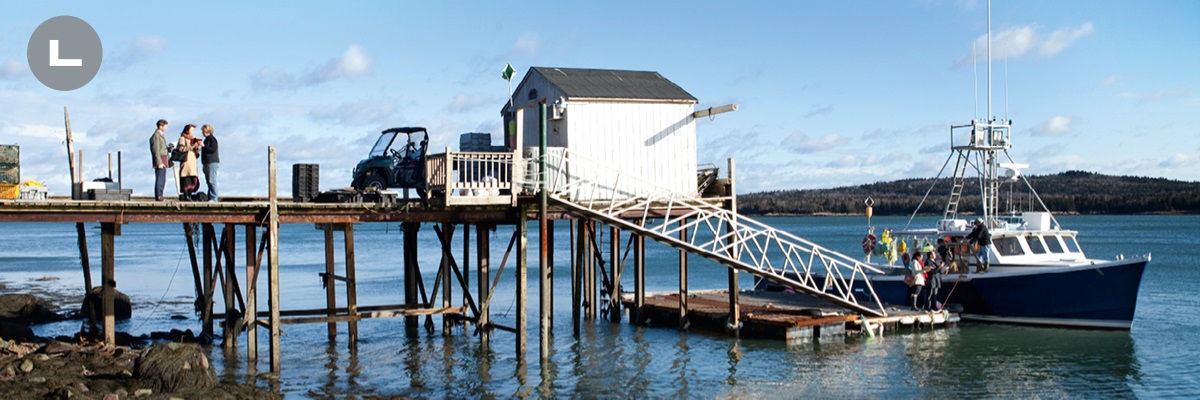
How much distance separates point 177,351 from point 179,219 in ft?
9.71

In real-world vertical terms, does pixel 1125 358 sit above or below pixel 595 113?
below

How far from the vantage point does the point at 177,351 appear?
18906mm

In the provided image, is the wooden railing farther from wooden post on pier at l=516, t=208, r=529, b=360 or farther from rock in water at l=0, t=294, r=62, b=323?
rock in water at l=0, t=294, r=62, b=323

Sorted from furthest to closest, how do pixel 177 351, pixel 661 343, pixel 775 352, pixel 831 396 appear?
1. pixel 661 343
2. pixel 775 352
3. pixel 831 396
4. pixel 177 351

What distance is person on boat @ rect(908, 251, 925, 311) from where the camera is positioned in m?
29.5

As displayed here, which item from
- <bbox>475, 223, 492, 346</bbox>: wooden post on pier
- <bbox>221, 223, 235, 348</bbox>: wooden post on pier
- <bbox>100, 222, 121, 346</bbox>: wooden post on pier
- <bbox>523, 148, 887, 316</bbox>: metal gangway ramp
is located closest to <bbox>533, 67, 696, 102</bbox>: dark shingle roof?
<bbox>523, 148, 887, 316</bbox>: metal gangway ramp

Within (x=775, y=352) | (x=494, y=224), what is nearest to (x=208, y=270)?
(x=494, y=224)

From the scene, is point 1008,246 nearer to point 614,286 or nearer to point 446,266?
point 614,286

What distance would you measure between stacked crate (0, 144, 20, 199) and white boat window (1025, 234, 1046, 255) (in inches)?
974

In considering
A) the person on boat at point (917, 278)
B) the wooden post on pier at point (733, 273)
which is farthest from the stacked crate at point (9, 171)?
the person on boat at point (917, 278)

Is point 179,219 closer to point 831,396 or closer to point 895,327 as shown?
point 831,396

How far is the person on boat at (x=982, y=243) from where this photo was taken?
30391 millimetres

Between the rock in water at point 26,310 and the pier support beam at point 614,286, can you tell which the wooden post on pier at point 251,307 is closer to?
the pier support beam at point 614,286

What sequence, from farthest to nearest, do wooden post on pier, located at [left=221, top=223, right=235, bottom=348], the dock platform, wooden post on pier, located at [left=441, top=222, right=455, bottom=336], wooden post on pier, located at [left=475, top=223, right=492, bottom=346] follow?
1. the dock platform
2. wooden post on pier, located at [left=441, top=222, right=455, bottom=336]
3. wooden post on pier, located at [left=475, top=223, right=492, bottom=346]
4. wooden post on pier, located at [left=221, top=223, right=235, bottom=348]
